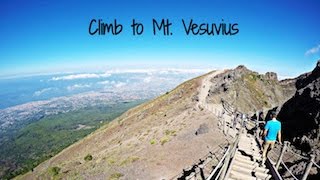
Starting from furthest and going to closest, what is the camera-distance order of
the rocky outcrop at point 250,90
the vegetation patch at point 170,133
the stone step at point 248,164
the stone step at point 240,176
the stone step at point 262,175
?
1. the rocky outcrop at point 250,90
2. the vegetation patch at point 170,133
3. the stone step at point 248,164
4. the stone step at point 262,175
5. the stone step at point 240,176

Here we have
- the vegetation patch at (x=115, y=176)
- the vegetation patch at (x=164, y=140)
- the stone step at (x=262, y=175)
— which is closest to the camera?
the stone step at (x=262, y=175)

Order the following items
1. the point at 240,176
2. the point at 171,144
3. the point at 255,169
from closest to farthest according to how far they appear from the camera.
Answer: the point at 240,176 → the point at 255,169 → the point at 171,144

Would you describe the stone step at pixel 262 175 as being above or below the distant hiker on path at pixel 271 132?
below

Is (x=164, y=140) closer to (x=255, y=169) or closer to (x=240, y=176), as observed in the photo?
(x=255, y=169)

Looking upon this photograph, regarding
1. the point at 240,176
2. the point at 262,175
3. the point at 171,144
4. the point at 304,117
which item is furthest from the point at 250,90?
the point at 240,176

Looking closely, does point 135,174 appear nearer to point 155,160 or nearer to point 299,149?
point 155,160

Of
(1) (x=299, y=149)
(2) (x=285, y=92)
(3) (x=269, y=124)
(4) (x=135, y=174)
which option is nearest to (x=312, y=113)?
(1) (x=299, y=149)

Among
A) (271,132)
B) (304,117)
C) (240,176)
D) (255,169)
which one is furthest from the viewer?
(304,117)

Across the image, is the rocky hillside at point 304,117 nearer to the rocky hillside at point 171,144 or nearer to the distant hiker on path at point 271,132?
the rocky hillside at point 171,144

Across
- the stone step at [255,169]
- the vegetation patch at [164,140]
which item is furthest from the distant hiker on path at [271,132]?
the vegetation patch at [164,140]

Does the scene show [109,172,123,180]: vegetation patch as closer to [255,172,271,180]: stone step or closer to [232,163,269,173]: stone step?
[232,163,269,173]: stone step
